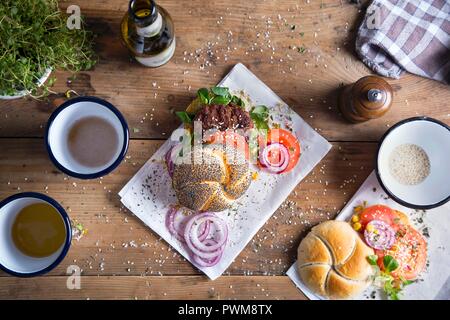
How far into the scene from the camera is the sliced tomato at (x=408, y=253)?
3.90 ft

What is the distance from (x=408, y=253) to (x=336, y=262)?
0.65ft

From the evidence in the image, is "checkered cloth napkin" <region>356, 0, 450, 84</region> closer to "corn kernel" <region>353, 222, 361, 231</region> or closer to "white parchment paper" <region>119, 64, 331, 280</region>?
"white parchment paper" <region>119, 64, 331, 280</region>

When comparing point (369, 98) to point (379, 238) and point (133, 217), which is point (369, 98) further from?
point (133, 217)

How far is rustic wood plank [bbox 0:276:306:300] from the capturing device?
1.20m

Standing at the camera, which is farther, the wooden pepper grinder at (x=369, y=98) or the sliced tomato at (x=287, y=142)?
the sliced tomato at (x=287, y=142)

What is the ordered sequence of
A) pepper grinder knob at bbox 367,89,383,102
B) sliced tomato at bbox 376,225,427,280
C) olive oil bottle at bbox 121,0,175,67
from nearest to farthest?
olive oil bottle at bbox 121,0,175,67 → pepper grinder knob at bbox 367,89,383,102 → sliced tomato at bbox 376,225,427,280

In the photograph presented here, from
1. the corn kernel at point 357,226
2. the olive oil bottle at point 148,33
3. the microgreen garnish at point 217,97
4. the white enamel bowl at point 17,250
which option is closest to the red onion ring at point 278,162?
the microgreen garnish at point 217,97

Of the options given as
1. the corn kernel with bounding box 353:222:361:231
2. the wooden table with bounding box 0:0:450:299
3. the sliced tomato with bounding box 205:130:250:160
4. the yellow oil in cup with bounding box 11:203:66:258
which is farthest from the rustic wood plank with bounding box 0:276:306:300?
the sliced tomato with bounding box 205:130:250:160

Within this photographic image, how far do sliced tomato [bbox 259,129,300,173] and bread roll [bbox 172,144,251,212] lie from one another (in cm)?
10

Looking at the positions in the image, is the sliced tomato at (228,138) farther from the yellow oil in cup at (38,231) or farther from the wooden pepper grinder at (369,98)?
the yellow oil in cup at (38,231)

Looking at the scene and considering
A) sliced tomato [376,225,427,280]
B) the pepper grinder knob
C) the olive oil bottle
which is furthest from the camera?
sliced tomato [376,225,427,280]

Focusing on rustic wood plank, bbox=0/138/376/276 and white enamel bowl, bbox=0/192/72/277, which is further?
rustic wood plank, bbox=0/138/376/276

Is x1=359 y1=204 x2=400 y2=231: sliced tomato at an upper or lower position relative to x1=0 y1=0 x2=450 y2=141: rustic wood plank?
lower

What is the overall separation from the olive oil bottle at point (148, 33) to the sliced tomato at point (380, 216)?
2.06 ft
